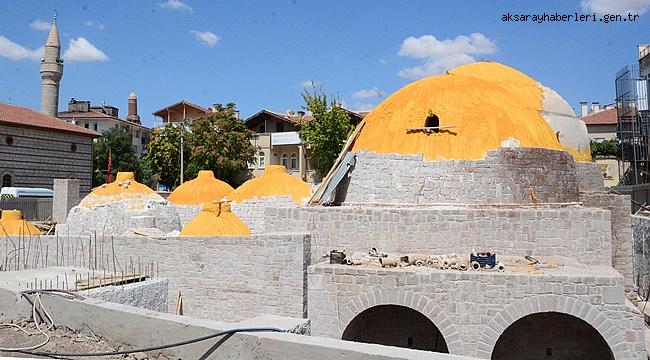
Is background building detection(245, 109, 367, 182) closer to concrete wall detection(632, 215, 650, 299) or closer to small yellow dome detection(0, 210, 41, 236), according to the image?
small yellow dome detection(0, 210, 41, 236)

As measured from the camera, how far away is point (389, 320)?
39.5 ft

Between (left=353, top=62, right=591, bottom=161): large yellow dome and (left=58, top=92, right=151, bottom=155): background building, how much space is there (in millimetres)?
39376

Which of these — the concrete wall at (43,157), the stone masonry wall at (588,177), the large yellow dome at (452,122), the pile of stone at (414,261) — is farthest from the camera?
the concrete wall at (43,157)

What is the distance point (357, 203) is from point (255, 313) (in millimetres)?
4048

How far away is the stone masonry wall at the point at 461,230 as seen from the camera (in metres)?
11.2

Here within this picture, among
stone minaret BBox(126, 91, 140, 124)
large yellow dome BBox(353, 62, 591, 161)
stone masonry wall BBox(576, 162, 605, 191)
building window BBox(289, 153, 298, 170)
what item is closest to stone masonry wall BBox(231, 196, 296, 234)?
large yellow dome BBox(353, 62, 591, 161)

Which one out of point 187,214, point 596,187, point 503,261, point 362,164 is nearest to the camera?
point 503,261

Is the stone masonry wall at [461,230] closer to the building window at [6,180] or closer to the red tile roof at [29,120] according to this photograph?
the building window at [6,180]

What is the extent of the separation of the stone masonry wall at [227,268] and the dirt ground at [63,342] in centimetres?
562

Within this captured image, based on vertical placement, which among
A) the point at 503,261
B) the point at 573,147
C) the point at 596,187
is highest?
the point at 573,147

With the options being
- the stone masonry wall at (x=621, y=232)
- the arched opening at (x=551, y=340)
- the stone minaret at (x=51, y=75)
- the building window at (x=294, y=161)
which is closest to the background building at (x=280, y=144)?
the building window at (x=294, y=161)

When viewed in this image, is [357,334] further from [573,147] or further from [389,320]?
[573,147]

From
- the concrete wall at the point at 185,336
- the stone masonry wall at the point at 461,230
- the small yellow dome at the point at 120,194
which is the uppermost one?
the small yellow dome at the point at 120,194

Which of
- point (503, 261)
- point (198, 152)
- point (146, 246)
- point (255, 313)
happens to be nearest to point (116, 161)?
point (198, 152)
